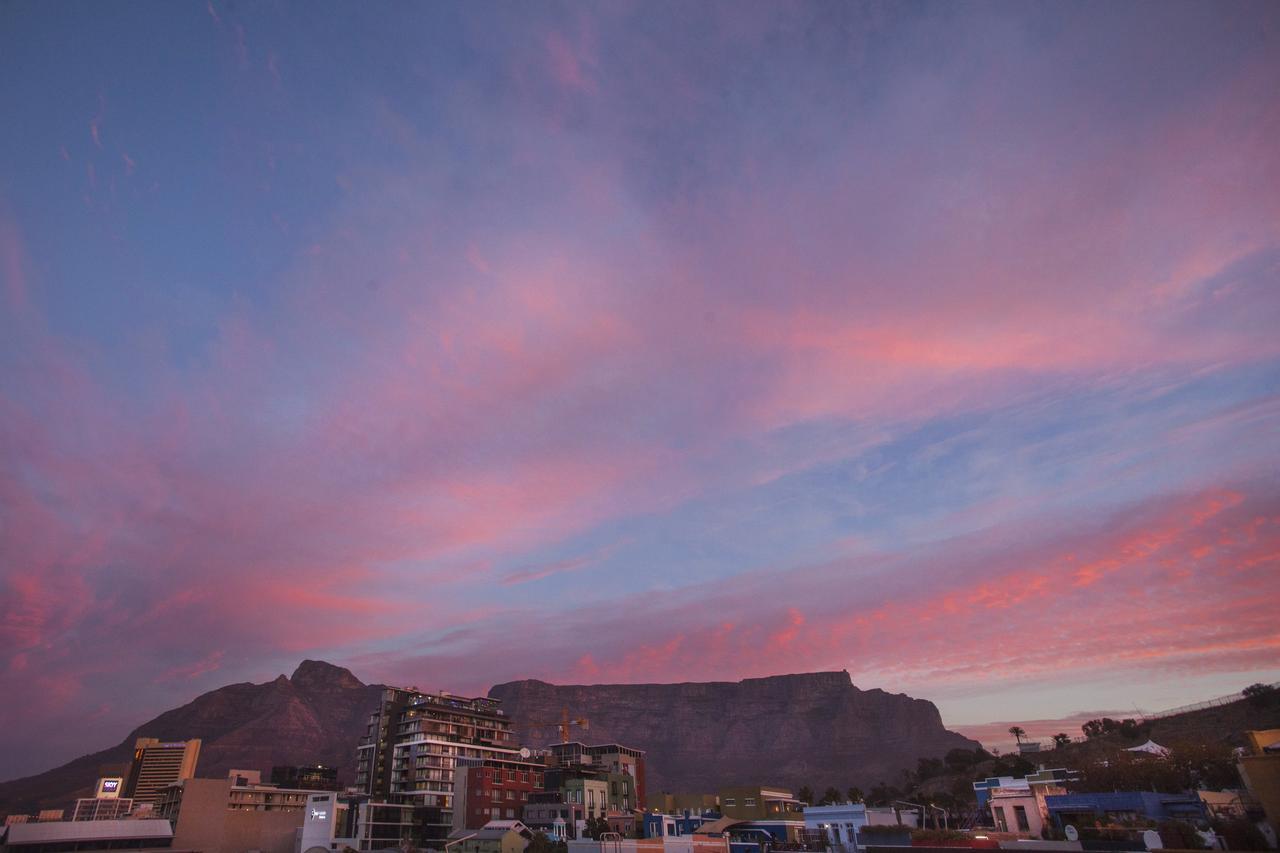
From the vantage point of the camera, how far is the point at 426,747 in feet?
399

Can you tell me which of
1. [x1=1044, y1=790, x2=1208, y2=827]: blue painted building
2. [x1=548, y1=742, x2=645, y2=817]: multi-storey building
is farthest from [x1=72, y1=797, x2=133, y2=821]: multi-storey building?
[x1=1044, y1=790, x2=1208, y2=827]: blue painted building

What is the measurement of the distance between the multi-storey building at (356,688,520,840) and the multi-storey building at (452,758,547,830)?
581 centimetres

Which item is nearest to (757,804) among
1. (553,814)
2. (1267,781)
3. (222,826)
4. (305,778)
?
(553,814)

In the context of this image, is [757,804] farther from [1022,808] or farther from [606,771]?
[1022,808]

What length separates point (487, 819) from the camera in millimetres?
105312

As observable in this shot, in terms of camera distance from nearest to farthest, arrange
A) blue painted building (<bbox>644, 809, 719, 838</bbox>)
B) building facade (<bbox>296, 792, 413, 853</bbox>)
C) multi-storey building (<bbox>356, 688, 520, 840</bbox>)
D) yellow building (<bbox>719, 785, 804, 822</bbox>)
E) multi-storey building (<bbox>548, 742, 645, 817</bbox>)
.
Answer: blue painted building (<bbox>644, 809, 719, 838</bbox>), yellow building (<bbox>719, 785, 804, 822</bbox>), building facade (<bbox>296, 792, 413, 853</bbox>), multi-storey building (<bbox>548, 742, 645, 817</bbox>), multi-storey building (<bbox>356, 688, 520, 840</bbox>)

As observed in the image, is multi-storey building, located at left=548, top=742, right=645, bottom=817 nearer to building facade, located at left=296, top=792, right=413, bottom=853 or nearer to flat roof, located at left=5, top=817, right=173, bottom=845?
building facade, located at left=296, top=792, right=413, bottom=853

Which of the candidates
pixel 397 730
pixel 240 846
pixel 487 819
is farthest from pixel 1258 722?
pixel 240 846

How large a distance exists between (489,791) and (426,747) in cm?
1945

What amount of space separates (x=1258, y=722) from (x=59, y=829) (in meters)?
157

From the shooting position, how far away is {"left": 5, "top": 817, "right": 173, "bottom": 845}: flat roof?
8900cm

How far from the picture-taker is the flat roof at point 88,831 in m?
89.0

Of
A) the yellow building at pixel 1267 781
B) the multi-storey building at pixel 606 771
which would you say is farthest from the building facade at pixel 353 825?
the yellow building at pixel 1267 781

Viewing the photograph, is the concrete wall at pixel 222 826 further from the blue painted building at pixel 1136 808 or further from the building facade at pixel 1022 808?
the blue painted building at pixel 1136 808
